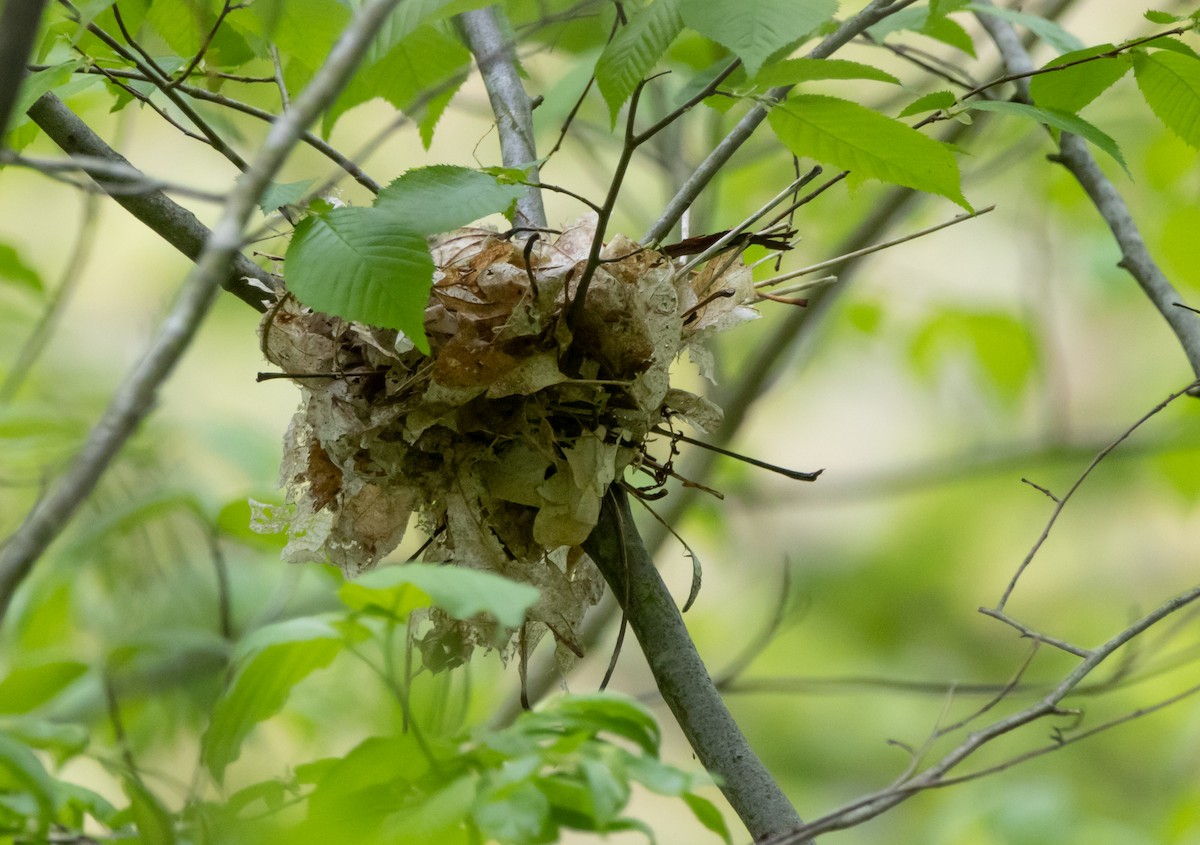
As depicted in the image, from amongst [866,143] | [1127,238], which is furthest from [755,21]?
[1127,238]

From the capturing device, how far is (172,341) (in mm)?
638

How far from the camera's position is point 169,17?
1.32 metres

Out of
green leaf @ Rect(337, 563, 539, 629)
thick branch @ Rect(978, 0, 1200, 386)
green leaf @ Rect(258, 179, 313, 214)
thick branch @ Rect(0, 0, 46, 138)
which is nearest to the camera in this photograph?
thick branch @ Rect(0, 0, 46, 138)

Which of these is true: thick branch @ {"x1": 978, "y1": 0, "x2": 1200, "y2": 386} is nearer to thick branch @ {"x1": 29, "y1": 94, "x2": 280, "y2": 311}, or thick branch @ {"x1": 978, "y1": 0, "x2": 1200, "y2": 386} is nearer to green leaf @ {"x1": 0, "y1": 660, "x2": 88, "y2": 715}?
thick branch @ {"x1": 29, "y1": 94, "x2": 280, "y2": 311}

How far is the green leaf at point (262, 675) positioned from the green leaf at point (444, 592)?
41mm

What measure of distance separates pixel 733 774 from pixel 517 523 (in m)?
0.38

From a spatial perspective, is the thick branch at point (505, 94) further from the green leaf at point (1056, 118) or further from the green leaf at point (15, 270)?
the green leaf at point (15, 270)

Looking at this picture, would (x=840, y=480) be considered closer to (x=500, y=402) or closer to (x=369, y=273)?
(x=500, y=402)

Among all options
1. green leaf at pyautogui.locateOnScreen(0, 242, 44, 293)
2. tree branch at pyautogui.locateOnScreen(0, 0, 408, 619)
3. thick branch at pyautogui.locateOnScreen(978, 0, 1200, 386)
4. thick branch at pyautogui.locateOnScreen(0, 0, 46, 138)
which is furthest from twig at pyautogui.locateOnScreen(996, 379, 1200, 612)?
green leaf at pyautogui.locateOnScreen(0, 242, 44, 293)

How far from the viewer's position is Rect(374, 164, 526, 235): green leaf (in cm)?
97

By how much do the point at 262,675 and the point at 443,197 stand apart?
0.45m

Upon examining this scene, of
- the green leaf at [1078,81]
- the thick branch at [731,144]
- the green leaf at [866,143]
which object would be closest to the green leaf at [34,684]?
the thick branch at [731,144]

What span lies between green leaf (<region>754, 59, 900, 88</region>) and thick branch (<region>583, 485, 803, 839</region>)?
0.50 metres

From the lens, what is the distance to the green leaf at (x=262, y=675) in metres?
0.82
